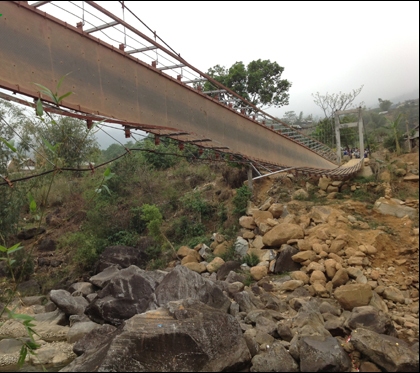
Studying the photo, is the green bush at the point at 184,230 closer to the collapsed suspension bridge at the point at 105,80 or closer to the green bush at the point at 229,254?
the green bush at the point at 229,254

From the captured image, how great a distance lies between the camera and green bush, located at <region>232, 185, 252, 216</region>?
12180mm

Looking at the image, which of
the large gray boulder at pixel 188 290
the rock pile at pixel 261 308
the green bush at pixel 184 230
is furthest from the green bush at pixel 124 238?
the large gray boulder at pixel 188 290

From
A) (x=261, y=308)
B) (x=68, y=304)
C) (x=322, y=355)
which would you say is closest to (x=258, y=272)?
(x=261, y=308)

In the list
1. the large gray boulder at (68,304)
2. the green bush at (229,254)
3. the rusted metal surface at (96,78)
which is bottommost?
the large gray boulder at (68,304)

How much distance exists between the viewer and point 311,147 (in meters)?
13.2

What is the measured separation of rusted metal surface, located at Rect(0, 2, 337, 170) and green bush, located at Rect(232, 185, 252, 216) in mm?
4388

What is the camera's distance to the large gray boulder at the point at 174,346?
3.94m

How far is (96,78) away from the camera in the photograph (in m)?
4.71

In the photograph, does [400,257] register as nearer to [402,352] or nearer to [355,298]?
[355,298]

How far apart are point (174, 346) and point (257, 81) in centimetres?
1674

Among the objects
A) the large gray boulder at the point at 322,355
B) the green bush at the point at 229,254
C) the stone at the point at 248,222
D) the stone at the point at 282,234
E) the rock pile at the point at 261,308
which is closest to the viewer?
the large gray boulder at the point at 322,355

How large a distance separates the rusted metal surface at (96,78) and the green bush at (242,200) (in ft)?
14.4

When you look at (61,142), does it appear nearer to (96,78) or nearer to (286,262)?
(96,78)

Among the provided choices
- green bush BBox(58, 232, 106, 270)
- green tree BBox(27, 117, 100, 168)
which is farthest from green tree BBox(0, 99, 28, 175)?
green bush BBox(58, 232, 106, 270)
